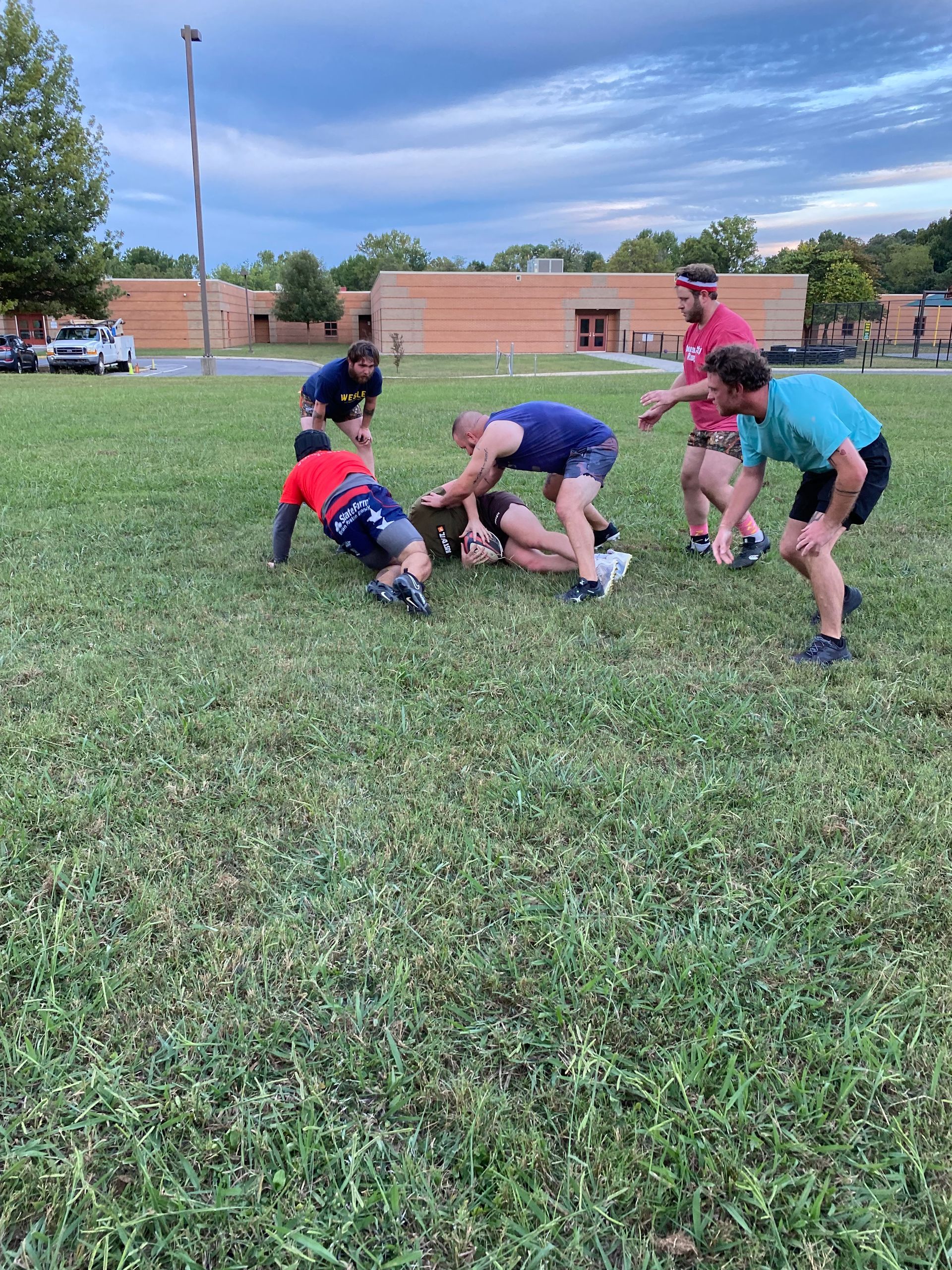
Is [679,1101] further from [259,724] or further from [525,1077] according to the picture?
[259,724]

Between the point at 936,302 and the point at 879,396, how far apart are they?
27825 millimetres

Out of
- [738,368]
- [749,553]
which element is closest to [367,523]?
[738,368]

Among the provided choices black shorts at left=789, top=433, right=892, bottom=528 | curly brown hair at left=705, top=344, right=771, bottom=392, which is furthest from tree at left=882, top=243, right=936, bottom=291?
curly brown hair at left=705, top=344, right=771, bottom=392

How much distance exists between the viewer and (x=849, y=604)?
14.1 feet

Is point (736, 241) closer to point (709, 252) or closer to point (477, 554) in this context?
point (709, 252)

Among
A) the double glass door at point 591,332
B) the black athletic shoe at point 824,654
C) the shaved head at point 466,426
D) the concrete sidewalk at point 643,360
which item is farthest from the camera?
the double glass door at point 591,332

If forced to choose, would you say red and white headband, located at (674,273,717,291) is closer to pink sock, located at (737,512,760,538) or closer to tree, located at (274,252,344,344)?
pink sock, located at (737,512,760,538)

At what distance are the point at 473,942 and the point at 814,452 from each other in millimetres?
2822

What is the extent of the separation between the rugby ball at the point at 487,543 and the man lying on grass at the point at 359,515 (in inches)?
15.9

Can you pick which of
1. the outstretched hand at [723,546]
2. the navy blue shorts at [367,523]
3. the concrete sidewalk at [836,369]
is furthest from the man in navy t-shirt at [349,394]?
the concrete sidewalk at [836,369]

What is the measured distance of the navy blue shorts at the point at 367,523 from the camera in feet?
15.8

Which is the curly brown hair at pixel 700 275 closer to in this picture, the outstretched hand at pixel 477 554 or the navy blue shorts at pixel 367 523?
the outstretched hand at pixel 477 554

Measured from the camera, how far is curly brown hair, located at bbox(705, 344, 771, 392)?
3.57 meters

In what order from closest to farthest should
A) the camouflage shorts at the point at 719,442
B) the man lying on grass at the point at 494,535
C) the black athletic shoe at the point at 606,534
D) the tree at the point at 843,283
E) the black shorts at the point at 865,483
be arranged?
the black shorts at the point at 865,483 < the man lying on grass at the point at 494,535 < the camouflage shorts at the point at 719,442 < the black athletic shoe at the point at 606,534 < the tree at the point at 843,283
